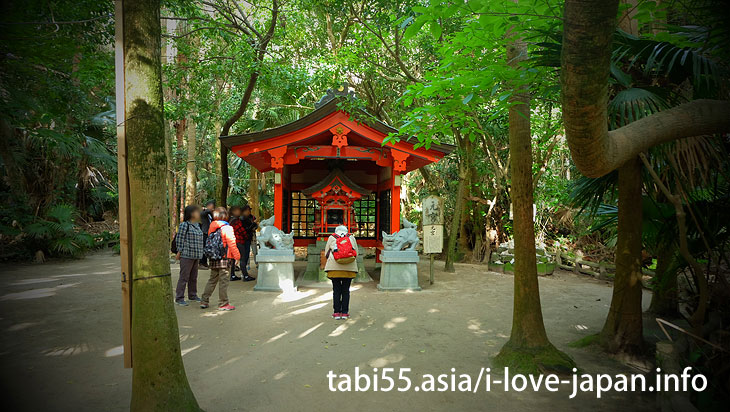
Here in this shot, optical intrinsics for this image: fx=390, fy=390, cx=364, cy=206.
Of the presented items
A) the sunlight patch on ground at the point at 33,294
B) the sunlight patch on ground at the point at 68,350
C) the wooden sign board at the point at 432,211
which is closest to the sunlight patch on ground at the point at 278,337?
the sunlight patch on ground at the point at 68,350

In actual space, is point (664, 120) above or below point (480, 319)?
above

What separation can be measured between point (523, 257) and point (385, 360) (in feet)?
6.43

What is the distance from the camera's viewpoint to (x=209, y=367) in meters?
4.18

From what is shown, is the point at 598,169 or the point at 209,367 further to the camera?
the point at 209,367

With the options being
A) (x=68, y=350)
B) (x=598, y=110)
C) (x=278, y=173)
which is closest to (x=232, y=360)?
(x=68, y=350)

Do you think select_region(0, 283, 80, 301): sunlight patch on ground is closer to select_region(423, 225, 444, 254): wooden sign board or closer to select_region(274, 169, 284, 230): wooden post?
select_region(274, 169, 284, 230): wooden post

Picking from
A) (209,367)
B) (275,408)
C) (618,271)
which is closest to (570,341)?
(618,271)

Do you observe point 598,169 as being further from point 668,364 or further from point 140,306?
point 140,306

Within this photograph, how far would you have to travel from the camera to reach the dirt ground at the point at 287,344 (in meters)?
3.50

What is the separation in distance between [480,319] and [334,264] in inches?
100

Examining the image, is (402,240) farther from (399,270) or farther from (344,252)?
(344,252)

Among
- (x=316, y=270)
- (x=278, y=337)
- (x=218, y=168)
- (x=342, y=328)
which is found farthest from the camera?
(x=218, y=168)

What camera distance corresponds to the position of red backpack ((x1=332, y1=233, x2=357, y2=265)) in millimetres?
5875

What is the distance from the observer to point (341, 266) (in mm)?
5992
